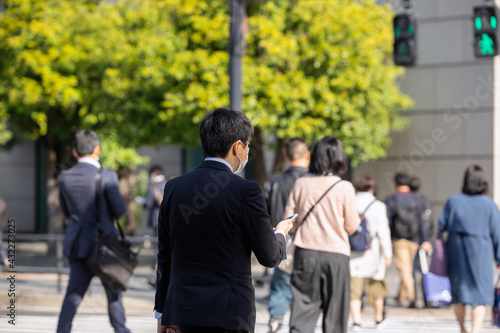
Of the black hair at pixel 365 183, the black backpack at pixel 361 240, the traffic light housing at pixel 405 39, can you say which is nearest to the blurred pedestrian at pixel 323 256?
the black backpack at pixel 361 240

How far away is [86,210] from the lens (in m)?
7.19

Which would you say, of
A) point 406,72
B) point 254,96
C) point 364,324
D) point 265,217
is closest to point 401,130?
point 406,72

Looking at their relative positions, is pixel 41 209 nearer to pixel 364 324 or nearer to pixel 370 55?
pixel 370 55

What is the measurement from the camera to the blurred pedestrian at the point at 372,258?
348 inches

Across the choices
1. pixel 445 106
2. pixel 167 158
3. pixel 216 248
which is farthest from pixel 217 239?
pixel 167 158

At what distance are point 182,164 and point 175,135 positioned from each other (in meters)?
12.3

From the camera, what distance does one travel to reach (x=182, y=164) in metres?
29.6

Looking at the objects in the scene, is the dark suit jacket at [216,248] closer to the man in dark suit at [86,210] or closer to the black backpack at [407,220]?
the man in dark suit at [86,210]

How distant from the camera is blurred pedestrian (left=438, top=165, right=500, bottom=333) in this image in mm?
7684

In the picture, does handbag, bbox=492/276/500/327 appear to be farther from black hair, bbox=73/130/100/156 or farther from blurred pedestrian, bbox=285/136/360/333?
black hair, bbox=73/130/100/156

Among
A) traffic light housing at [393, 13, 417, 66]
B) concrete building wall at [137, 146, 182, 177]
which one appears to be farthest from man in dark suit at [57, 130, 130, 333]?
concrete building wall at [137, 146, 182, 177]

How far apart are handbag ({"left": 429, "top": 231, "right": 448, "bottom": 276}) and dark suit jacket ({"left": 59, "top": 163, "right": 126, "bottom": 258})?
10.1ft

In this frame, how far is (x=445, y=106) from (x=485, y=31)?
6224 millimetres

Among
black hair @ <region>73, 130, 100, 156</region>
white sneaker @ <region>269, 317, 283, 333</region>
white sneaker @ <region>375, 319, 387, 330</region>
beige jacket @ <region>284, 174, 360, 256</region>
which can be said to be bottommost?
white sneaker @ <region>375, 319, 387, 330</region>
